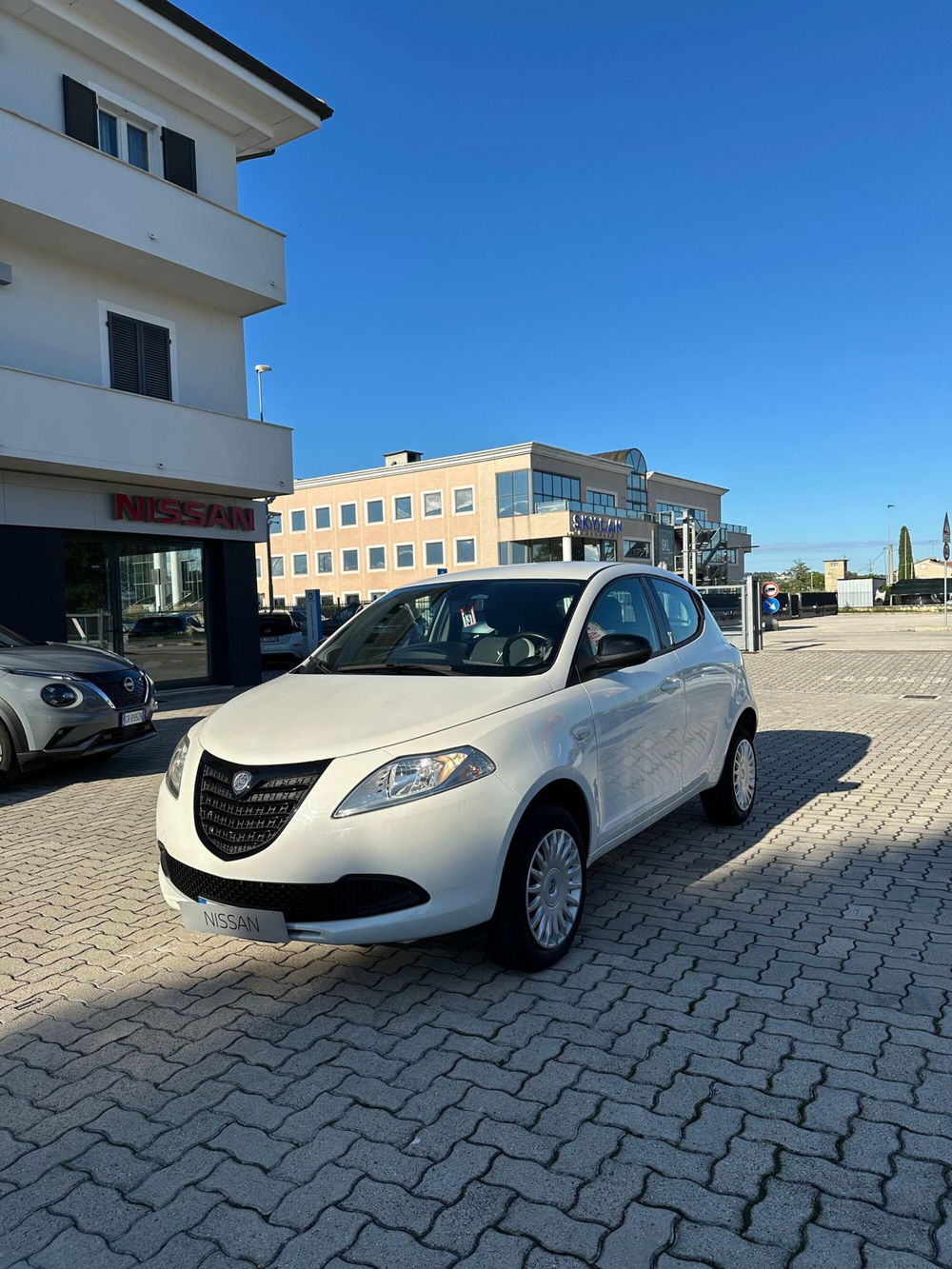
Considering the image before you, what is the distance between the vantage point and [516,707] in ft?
12.0

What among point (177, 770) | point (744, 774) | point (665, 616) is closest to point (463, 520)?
point (744, 774)

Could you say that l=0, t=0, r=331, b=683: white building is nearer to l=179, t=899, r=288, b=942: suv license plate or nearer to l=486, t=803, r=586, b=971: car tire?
l=179, t=899, r=288, b=942: suv license plate

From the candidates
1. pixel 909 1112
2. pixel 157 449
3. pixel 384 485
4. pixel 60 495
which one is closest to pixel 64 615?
pixel 60 495

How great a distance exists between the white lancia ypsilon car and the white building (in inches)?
405

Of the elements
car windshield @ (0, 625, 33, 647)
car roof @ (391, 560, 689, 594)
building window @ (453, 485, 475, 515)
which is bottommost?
car windshield @ (0, 625, 33, 647)

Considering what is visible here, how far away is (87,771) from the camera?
883cm

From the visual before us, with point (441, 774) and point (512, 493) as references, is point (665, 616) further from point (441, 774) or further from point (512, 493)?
point (512, 493)

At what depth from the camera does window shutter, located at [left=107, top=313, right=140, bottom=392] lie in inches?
574

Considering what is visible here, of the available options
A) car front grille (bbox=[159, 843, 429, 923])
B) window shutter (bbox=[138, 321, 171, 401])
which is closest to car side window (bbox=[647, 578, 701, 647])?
car front grille (bbox=[159, 843, 429, 923])

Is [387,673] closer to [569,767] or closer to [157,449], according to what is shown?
[569,767]

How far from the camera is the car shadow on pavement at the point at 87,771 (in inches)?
312

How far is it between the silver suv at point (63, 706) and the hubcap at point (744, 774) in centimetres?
535

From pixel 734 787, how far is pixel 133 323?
13.2 metres

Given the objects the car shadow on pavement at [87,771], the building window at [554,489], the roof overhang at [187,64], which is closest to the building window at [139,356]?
the roof overhang at [187,64]
